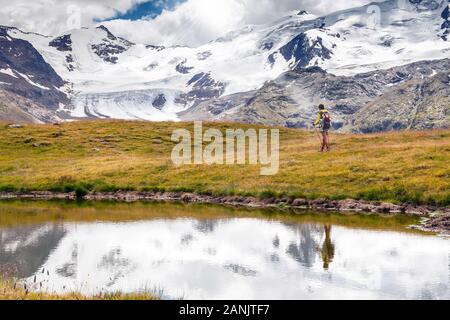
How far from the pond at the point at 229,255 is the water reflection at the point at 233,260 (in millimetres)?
53

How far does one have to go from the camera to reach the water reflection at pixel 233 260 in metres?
23.7

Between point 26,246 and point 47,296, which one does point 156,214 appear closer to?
point 26,246

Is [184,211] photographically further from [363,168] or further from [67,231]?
[363,168]

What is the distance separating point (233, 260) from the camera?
30.0 metres

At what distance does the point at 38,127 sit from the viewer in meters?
118

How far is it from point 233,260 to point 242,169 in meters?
41.4

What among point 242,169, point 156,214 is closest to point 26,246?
point 156,214

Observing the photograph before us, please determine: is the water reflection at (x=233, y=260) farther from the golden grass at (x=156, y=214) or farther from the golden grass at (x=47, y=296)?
the golden grass at (x=156, y=214)

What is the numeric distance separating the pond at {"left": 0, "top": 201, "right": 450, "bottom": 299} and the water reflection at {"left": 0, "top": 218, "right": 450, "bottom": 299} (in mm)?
53

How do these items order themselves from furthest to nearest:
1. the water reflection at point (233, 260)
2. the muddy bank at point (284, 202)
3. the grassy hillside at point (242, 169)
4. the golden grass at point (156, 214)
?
the grassy hillside at point (242, 169), the golden grass at point (156, 214), the muddy bank at point (284, 202), the water reflection at point (233, 260)

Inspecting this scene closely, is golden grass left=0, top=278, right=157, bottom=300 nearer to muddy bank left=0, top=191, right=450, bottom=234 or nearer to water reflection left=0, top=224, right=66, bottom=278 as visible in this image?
water reflection left=0, top=224, right=66, bottom=278

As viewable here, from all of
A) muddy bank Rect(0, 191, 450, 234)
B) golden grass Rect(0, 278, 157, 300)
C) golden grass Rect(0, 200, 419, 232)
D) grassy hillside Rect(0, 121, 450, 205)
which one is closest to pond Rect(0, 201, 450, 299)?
golden grass Rect(0, 200, 419, 232)

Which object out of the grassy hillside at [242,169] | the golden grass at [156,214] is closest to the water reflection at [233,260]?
the golden grass at [156,214]

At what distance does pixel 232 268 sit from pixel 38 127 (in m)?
99.2
